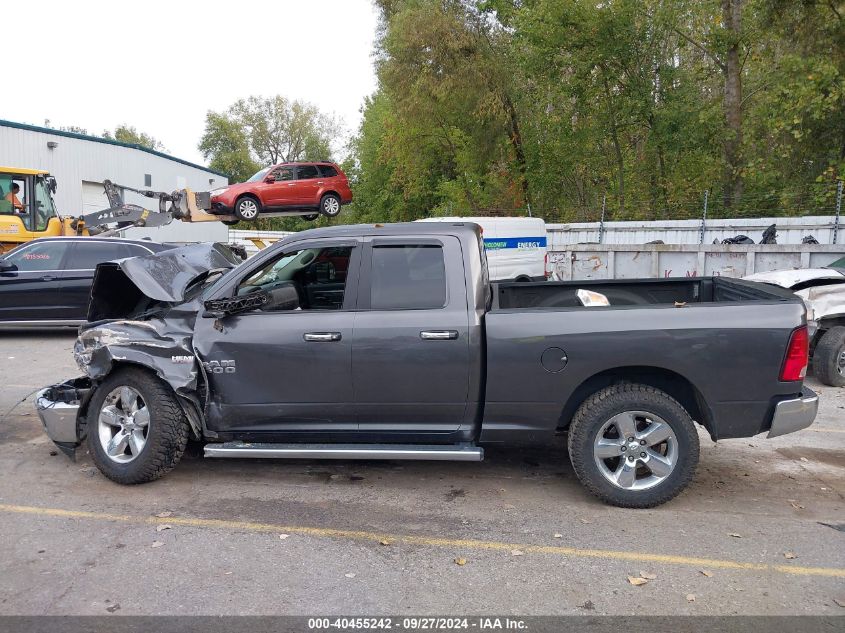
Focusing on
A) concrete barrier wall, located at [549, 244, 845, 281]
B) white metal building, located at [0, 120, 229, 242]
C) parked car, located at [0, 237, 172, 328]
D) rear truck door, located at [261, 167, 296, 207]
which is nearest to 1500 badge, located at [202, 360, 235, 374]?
parked car, located at [0, 237, 172, 328]

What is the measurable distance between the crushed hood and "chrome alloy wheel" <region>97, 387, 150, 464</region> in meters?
0.75

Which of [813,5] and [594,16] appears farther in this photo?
[594,16]

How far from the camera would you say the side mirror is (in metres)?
5.09

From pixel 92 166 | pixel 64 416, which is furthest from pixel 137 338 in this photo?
pixel 92 166

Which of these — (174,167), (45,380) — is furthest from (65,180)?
(45,380)

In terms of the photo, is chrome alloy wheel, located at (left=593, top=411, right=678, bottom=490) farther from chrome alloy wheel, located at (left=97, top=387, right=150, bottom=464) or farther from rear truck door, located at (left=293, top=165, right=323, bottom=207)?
rear truck door, located at (left=293, top=165, right=323, bottom=207)

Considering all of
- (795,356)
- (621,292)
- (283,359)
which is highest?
(621,292)

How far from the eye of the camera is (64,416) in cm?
536

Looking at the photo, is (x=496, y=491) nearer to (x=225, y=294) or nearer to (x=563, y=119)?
(x=225, y=294)

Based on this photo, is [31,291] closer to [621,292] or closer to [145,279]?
[145,279]

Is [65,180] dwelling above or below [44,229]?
above

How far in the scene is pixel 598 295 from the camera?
20.1 feet

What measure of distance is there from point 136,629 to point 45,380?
6417 mm

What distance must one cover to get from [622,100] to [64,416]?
1046 inches
